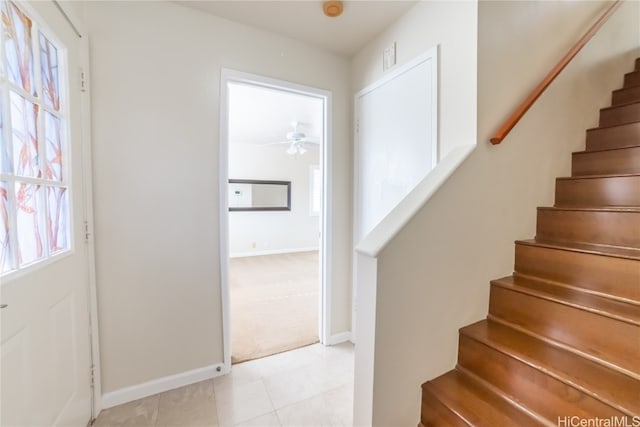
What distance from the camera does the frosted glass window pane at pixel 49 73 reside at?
1166 millimetres

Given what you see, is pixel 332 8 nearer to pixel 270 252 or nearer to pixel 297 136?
pixel 297 136

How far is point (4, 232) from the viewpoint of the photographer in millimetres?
900

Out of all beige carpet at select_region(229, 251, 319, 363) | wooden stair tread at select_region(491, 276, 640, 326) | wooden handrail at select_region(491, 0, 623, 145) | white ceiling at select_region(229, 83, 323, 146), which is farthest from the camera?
white ceiling at select_region(229, 83, 323, 146)

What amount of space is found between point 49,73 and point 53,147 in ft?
1.08

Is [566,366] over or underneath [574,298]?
underneath

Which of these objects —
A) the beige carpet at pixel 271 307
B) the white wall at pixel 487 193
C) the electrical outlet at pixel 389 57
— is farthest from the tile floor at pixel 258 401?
the electrical outlet at pixel 389 57

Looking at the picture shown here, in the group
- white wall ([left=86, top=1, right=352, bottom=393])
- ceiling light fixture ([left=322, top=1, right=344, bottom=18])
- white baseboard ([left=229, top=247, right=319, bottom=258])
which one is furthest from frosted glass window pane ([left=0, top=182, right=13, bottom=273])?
white baseboard ([left=229, top=247, right=319, bottom=258])

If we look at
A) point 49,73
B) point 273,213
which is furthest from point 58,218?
point 273,213

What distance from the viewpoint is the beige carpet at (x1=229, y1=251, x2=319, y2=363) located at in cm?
240

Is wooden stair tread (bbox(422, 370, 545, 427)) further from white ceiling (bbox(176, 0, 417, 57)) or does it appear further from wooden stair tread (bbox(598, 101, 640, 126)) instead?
white ceiling (bbox(176, 0, 417, 57))

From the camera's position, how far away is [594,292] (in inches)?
49.9

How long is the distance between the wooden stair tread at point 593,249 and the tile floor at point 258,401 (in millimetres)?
1488

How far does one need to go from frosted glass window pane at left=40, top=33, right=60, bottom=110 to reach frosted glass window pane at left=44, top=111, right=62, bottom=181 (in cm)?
7

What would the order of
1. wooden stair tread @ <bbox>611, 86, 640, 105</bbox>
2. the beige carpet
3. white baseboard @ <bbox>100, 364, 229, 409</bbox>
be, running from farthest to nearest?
the beige carpet
wooden stair tread @ <bbox>611, 86, 640, 105</bbox>
white baseboard @ <bbox>100, 364, 229, 409</bbox>
